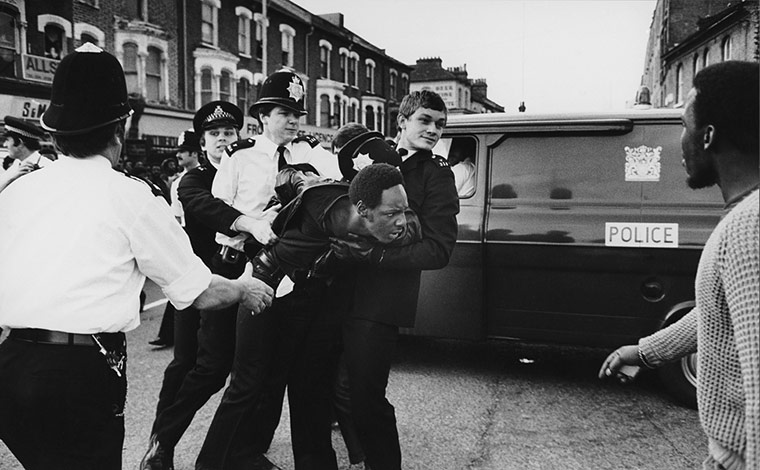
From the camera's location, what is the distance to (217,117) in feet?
14.8

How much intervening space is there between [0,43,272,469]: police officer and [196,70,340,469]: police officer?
113 cm

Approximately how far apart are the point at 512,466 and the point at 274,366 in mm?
1512

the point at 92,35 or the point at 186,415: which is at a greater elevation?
the point at 92,35

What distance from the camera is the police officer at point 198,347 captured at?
3.70 m

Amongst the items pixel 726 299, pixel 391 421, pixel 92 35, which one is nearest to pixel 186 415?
pixel 391 421

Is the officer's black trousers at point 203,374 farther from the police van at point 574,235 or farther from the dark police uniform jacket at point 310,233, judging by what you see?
the police van at point 574,235

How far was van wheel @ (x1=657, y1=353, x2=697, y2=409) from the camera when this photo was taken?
15.7 feet

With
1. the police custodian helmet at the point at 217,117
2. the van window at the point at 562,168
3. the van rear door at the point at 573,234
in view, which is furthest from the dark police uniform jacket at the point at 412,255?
the van window at the point at 562,168

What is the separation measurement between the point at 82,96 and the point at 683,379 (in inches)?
171

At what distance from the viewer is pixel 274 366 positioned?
350cm

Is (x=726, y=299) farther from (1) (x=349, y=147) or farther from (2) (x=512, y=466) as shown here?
(2) (x=512, y=466)

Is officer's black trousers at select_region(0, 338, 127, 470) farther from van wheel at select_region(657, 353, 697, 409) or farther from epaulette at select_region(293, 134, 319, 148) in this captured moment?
van wheel at select_region(657, 353, 697, 409)

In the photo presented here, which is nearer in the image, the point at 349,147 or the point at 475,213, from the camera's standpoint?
the point at 349,147

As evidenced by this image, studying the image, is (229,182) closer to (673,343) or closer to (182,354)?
(182,354)
